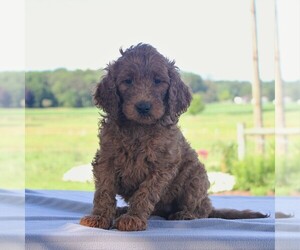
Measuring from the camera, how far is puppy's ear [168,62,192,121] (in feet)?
7.16

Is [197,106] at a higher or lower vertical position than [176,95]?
higher

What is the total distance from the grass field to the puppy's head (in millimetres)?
2438

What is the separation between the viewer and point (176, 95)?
2.20m

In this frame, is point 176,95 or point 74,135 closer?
point 176,95

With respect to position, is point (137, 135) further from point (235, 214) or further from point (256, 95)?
point (256, 95)

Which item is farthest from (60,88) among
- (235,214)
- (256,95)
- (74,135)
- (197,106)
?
(235,214)

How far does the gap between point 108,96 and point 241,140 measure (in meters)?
3.03

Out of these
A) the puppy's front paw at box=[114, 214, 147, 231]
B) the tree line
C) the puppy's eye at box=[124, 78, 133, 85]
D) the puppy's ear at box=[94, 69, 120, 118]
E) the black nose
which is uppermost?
the tree line

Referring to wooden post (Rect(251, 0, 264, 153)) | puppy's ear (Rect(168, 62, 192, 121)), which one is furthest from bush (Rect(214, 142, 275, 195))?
puppy's ear (Rect(168, 62, 192, 121))

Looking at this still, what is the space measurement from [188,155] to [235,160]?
274 centimetres

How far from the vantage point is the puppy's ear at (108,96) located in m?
2.15

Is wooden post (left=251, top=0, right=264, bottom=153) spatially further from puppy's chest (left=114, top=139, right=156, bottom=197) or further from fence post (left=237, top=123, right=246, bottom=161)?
puppy's chest (left=114, top=139, right=156, bottom=197)

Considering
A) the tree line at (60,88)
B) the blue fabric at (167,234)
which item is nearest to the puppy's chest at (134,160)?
the blue fabric at (167,234)

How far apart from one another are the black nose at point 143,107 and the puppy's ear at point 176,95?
0.14 metres
